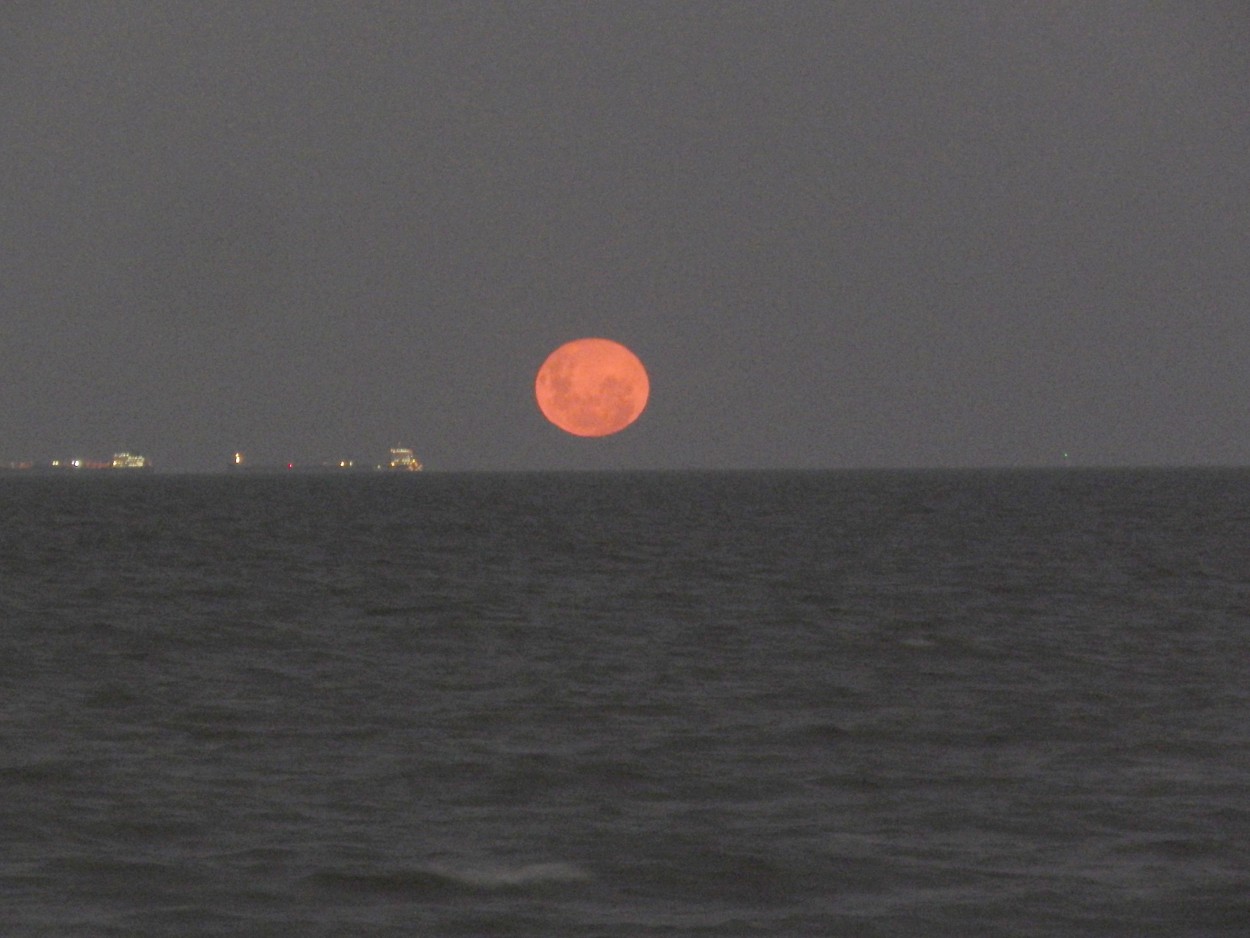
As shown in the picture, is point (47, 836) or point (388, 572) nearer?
point (47, 836)

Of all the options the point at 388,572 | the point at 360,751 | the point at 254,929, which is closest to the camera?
the point at 254,929

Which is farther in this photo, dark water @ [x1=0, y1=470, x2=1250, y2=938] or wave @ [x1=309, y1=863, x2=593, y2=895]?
wave @ [x1=309, y1=863, x2=593, y2=895]

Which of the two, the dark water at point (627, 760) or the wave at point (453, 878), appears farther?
the wave at point (453, 878)

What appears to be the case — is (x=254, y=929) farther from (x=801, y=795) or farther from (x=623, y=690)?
(x=623, y=690)

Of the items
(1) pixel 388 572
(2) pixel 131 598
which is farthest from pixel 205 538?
(2) pixel 131 598

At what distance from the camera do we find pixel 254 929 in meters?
11.8

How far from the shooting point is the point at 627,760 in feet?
58.9

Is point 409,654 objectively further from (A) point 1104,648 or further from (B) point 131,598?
(B) point 131,598

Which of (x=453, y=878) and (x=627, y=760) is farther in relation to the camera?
(x=627, y=760)

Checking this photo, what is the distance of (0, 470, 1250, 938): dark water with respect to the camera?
12.6m

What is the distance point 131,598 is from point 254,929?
28.8 meters

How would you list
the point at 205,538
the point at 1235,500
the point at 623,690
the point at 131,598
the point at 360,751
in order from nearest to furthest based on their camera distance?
the point at 360,751 → the point at 623,690 → the point at 131,598 → the point at 205,538 → the point at 1235,500

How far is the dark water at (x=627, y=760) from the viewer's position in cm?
1256

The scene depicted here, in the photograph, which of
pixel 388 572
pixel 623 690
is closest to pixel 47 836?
pixel 623 690
